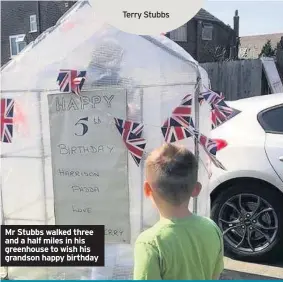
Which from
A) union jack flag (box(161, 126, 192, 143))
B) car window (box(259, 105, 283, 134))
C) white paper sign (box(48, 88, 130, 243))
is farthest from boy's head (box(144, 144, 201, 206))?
car window (box(259, 105, 283, 134))

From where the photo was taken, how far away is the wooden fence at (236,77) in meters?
10.9

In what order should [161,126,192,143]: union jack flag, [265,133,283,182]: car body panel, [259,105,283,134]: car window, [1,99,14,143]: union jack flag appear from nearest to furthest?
1. [161,126,192,143]: union jack flag
2. [1,99,14,143]: union jack flag
3. [265,133,283,182]: car body panel
4. [259,105,283,134]: car window

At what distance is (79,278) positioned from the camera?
3.36 m

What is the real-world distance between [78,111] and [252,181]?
1683 mm

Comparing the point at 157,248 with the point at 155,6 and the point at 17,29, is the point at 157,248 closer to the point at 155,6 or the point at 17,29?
the point at 155,6

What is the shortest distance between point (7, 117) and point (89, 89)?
0.59 meters

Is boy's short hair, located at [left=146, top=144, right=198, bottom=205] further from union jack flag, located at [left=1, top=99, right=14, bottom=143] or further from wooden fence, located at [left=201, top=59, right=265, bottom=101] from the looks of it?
wooden fence, located at [left=201, top=59, right=265, bottom=101]

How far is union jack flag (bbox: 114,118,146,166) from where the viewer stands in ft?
10.2

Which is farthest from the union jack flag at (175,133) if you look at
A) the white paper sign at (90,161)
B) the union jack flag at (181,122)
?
the white paper sign at (90,161)

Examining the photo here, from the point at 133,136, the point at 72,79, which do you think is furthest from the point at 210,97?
the point at 72,79

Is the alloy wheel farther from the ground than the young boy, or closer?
closer

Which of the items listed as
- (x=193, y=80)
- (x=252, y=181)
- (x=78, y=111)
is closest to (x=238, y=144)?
(x=252, y=181)

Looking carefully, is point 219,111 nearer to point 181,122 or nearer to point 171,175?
point 181,122

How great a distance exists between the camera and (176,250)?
1.73 metres
